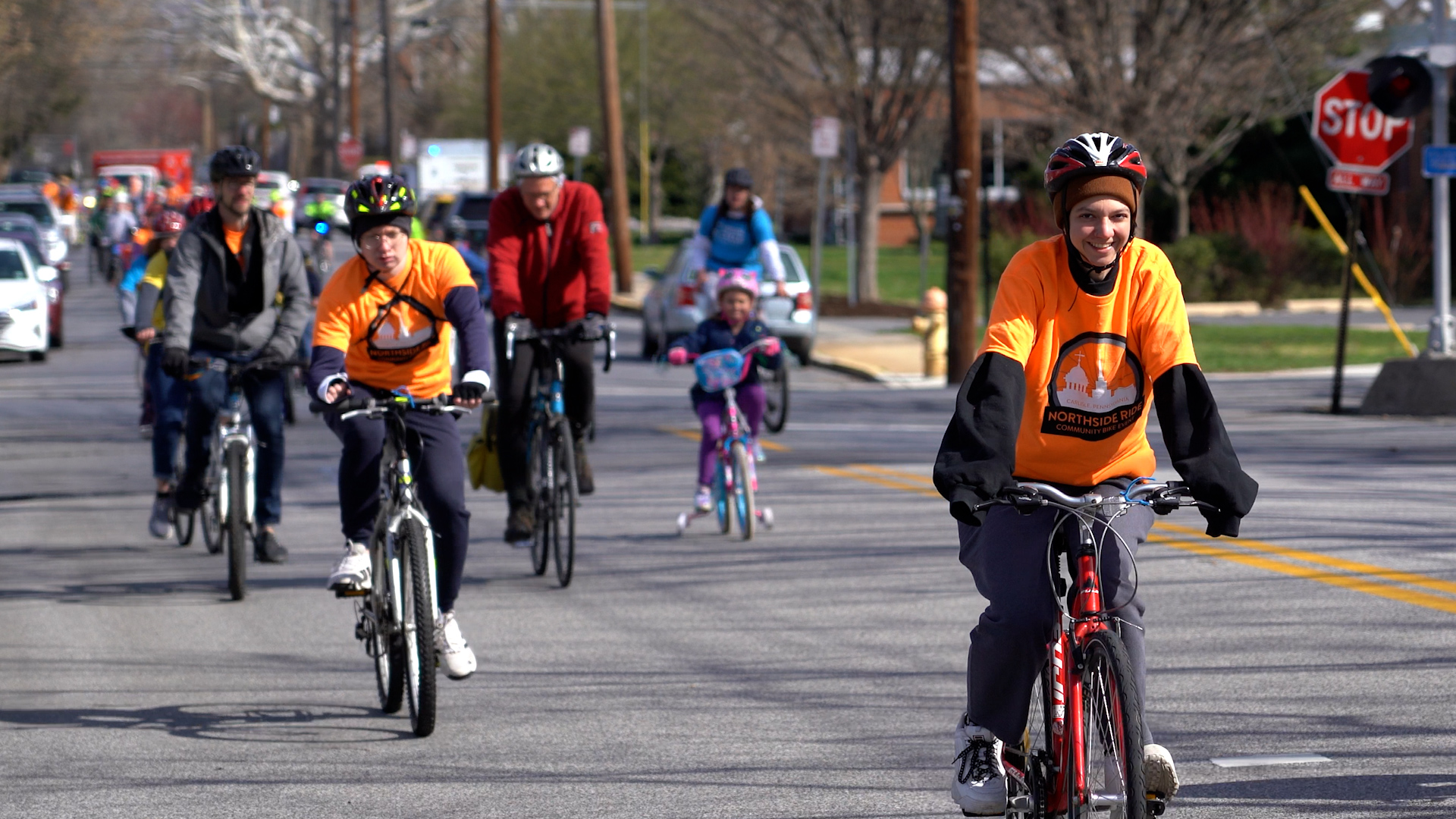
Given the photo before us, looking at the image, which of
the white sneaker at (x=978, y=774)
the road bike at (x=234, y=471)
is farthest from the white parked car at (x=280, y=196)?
the white sneaker at (x=978, y=774)

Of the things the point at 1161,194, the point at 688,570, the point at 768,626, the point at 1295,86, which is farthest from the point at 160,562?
the point at 1161,194

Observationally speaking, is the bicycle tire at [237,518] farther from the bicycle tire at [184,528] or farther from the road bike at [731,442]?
the road bike at [731,442]

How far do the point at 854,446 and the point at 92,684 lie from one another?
337 inches

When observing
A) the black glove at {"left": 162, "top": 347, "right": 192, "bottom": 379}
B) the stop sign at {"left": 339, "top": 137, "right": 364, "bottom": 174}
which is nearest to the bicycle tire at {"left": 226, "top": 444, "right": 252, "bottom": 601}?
the black glove at {"left": 162, "top": 347, "right": 192, "bottom": 379}

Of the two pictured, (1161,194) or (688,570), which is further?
(1161,194)

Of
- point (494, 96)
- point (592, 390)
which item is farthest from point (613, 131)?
point (592, 390)

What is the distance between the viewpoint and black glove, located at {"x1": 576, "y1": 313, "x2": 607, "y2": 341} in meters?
9.30

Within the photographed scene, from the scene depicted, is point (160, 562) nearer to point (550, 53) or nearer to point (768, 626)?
point (768, 626)

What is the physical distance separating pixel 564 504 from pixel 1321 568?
361 centimetres

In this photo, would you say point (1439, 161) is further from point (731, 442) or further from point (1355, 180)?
point (731, 442)

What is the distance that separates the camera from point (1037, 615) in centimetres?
439

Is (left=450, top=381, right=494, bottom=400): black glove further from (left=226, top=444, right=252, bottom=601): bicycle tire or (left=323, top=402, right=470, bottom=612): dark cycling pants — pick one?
(left=226, top=444, right=252, bottom=601): bicycle tire

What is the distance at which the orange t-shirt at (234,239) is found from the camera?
9.41 meters

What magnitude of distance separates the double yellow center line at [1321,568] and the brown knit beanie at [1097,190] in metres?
4.19
